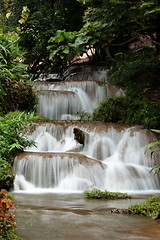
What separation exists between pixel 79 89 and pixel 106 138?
5.72m

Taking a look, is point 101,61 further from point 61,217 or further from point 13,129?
point 61,217

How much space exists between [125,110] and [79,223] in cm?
1141

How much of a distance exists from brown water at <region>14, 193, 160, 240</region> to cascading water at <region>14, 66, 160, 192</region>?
2.76 m

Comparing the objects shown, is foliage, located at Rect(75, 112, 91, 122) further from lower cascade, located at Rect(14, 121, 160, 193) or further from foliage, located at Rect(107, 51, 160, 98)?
lower cascade, located at Rect(14, 121, 160, 193)

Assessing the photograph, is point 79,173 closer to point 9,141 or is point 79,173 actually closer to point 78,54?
point 9,141

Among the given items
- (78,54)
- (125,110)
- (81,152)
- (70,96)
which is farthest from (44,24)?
(81,152)

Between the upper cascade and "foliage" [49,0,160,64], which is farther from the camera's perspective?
the upper cascade

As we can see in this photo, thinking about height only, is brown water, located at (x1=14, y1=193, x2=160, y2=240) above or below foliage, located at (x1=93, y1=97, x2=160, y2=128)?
below

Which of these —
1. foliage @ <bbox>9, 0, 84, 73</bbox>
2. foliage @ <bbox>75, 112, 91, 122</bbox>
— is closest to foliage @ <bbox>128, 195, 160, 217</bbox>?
foliage @ <bbox>75, 112, 91, 122</bbox>

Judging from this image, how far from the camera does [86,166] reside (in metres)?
9.38

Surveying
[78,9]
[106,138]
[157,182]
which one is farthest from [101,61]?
[157,182]

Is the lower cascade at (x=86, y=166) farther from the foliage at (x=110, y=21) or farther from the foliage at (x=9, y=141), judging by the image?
the foliage at (x=110, y=21)

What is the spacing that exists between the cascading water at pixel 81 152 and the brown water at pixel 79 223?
9.05ft

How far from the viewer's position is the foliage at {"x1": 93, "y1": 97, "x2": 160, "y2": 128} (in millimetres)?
14320
